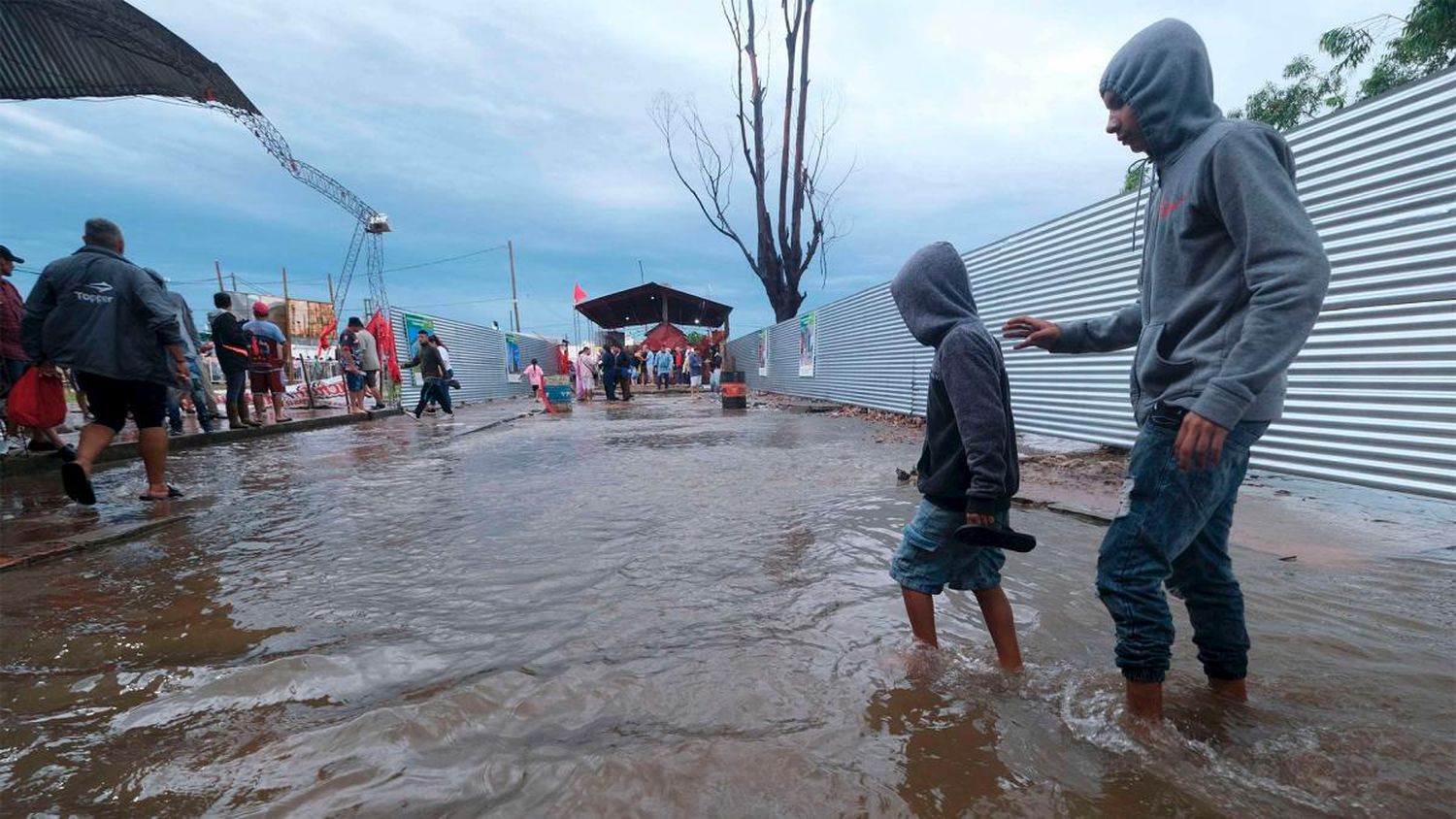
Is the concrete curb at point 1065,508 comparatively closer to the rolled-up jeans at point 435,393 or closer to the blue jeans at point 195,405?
the blue jeans at point 195,405

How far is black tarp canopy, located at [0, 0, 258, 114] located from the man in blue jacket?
3.51 m

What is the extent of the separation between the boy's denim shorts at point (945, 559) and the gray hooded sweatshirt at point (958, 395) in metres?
0.06

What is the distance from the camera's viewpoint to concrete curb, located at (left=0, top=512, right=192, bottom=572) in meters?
3.14

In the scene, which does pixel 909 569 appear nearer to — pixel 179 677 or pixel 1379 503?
pixel 179 677

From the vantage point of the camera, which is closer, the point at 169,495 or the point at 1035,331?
the point at 1035,331

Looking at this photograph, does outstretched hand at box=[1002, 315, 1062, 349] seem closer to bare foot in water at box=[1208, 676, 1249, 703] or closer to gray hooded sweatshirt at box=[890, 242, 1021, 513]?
gray hooded sweatshirt at box=[890, 242, 1021, 513]

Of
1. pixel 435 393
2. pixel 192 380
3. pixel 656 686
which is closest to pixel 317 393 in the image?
pixel 435 393

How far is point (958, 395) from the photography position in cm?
199

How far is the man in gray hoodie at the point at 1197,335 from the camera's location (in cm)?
144

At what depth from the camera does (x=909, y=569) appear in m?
2.15

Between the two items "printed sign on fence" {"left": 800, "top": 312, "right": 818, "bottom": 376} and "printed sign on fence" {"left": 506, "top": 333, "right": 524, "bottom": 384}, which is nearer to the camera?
"printed sign on fence" {"left": 800, "top": 312, "right": 818, "bottom": 376}

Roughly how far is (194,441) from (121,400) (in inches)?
175

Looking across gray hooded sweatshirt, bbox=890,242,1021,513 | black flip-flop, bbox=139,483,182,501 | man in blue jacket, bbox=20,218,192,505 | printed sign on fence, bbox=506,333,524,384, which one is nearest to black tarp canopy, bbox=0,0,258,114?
man in blue jacket, bbox=20,218,192,505

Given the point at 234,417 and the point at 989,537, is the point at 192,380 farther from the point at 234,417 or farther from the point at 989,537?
the point at 989,537
